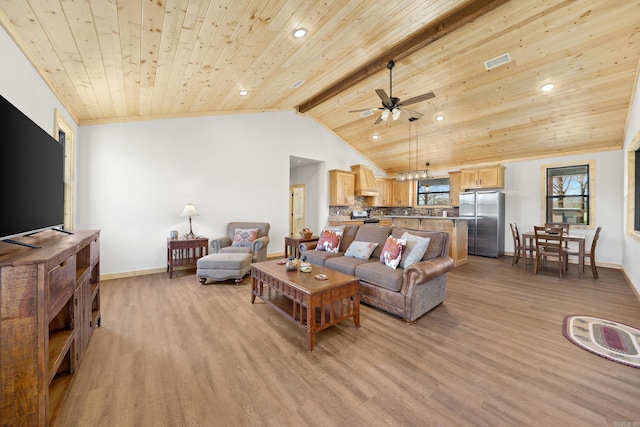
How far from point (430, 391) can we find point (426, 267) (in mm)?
1282

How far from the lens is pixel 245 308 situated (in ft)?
10.3

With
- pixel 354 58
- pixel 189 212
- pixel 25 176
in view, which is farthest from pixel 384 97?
pixel 189 212

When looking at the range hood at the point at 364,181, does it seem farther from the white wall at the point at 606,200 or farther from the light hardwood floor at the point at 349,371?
the light hardwood floor at the point at 349,371

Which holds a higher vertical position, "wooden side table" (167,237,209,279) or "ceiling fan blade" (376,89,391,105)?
"ceiling fan blade" (376,89,391,105)

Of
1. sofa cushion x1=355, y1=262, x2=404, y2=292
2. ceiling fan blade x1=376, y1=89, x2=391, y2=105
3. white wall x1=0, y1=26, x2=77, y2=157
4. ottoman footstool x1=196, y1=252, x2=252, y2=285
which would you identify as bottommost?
ottoman footstool x1=196, y1=252, x2=252, y2=285

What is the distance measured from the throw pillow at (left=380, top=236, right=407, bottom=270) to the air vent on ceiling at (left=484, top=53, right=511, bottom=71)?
3081 mm

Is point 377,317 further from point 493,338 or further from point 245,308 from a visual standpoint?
point 245,308

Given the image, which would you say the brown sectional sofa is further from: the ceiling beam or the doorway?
the doorway

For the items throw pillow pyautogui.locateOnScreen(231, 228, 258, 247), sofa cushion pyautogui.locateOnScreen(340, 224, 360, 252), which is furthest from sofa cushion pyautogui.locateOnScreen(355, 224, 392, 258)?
throw pillow pyautogui.locateOnScreen(231, 228, 258, 247)

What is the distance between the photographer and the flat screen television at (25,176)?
4.67 feet

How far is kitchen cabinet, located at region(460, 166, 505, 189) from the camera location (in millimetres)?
6430

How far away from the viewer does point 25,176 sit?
1645 mm

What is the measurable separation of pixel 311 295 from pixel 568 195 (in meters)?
6.92

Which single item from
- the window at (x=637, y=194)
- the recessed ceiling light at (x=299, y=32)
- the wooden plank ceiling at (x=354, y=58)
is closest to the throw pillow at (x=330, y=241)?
the wooden plank ceiling at (x=354, y=58)
